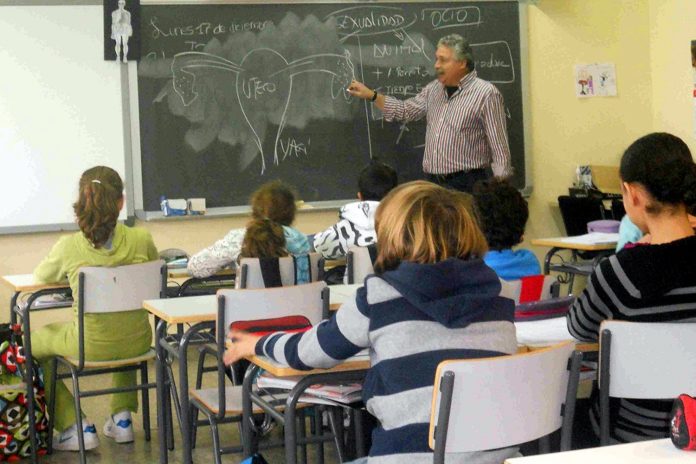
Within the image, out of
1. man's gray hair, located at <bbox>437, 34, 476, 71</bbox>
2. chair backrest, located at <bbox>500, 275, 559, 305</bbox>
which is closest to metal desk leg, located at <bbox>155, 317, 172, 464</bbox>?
chair backrest, located at <bbox>500, 275, 559, 305</bbox>

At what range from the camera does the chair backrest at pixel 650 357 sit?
7.84ft

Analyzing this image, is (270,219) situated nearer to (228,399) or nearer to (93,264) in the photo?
(93,264)

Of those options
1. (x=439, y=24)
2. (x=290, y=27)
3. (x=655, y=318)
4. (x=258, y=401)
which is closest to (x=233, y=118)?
(x=290, y=27)

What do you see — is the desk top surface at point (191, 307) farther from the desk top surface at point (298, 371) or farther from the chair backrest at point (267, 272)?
the desk top surface at point (298, 371)

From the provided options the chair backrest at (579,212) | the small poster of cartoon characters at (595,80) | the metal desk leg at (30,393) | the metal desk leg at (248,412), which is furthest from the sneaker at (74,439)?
the small poster of cartoon characters at (595,80)

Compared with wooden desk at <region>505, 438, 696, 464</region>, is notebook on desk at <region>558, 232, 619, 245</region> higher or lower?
higher

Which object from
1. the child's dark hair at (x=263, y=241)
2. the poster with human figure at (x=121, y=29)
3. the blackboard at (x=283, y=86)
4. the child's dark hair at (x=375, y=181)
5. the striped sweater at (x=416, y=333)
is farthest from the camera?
the blackboard at (x=283, y=86)

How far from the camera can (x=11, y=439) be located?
13.6 feet

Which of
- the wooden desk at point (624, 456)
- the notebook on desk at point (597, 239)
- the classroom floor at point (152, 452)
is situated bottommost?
the classroom floor at point (152, 452)

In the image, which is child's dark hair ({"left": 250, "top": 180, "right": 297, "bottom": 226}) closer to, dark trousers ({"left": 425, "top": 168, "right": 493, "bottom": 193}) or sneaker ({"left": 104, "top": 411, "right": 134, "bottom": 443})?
sneaker ({"left": 104, "top": 411, "right": 134, "bottom": 443})

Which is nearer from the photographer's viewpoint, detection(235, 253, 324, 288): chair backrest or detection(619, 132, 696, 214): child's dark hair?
detection(619, 132, 696, 214): child's dark hair

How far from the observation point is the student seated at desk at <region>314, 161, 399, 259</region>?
4820 millimetres

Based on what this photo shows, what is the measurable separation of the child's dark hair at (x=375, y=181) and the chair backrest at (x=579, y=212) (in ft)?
6.95

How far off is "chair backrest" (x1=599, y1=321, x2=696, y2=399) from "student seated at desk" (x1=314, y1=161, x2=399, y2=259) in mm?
2412
